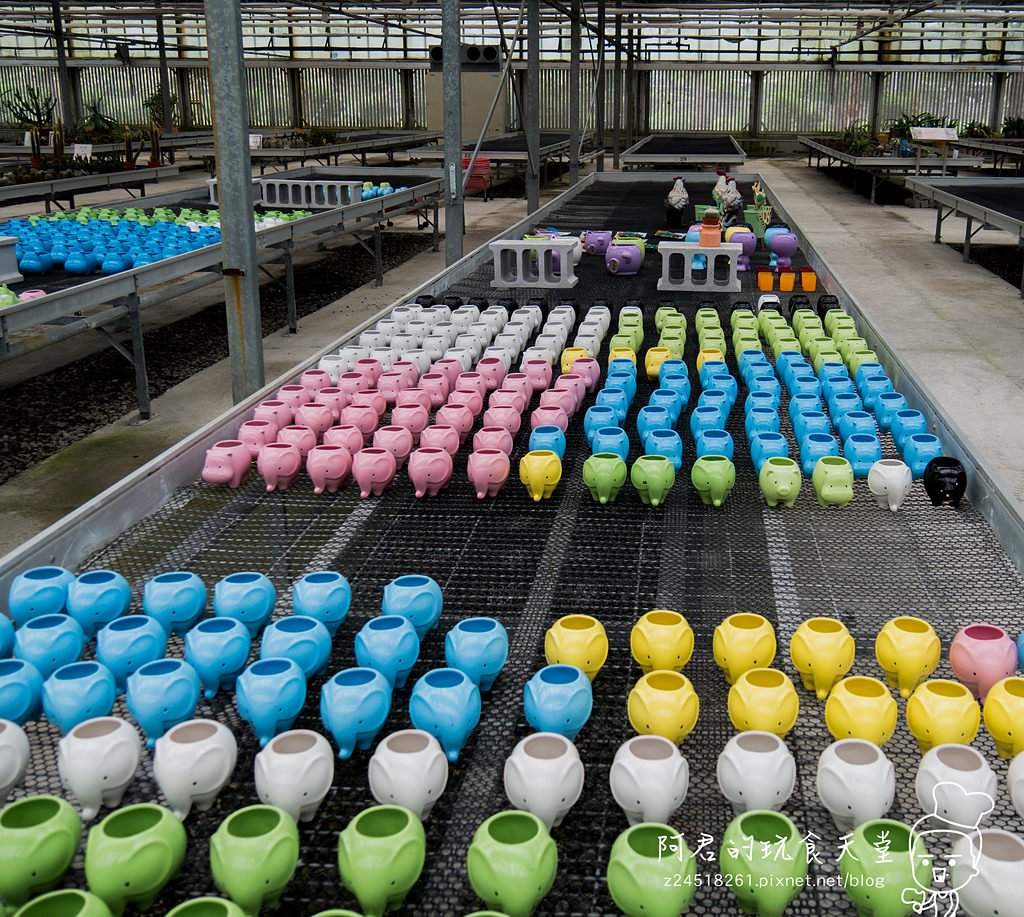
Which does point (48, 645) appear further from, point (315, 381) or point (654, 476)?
point (315, 381)

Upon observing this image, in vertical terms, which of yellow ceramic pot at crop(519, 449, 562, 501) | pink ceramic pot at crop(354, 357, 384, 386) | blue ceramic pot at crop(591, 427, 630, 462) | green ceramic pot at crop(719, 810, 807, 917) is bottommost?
green ceramic pot at crop(719, 810, 807, 917)

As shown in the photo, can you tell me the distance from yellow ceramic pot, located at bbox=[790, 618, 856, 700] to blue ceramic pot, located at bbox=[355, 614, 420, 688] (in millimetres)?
814

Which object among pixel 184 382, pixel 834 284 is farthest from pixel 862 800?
pixel 184 382

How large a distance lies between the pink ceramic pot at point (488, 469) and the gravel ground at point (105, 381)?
11.9 feet

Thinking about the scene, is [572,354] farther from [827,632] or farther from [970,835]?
[970,835]

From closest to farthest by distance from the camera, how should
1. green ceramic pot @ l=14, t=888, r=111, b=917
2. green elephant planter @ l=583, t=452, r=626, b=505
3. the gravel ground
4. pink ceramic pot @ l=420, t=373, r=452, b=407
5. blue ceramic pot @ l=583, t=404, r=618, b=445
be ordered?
green ceramic pot @ l=14, t=888, r=111, b=917
green elephant planter @ l=583, t=452, r=626, b=505
blue ceramic pot @ l=583, t=404, r=618, b=445
pink ceramic pot @ l=420, t=373, r=452, b=407
the gravel ground

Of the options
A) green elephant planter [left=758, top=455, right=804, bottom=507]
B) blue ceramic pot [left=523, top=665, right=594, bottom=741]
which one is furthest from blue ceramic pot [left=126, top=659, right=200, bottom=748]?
green elephant planter [left=758, top=455, right=804, bottom=507]

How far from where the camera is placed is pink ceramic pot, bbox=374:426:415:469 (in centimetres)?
334

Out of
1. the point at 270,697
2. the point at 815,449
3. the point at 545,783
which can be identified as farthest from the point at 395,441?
the point at 545,783

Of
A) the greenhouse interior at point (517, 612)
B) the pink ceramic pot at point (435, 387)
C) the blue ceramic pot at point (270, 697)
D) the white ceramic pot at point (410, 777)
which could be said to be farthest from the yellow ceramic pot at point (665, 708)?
the pink ceramic pot at point (435, 387)

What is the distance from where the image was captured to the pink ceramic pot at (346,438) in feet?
10.9

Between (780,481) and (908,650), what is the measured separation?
86 cm

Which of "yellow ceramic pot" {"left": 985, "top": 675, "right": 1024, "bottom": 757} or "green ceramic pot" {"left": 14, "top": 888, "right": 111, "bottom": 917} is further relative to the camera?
"yellow ceramic pot" {"left": 985, "top": 675, "right": 1024, "bottom": 757}

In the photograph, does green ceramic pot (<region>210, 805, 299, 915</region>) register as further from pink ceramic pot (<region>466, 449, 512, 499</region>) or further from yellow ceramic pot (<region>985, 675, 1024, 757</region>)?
pink ceramic pot (<region>466, 449, 512, 499</region>)
